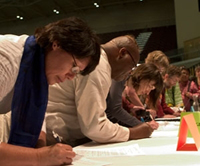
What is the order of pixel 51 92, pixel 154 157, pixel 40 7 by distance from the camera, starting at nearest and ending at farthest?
pixel 154 157 < pixel 51 92 < pixel 40 7

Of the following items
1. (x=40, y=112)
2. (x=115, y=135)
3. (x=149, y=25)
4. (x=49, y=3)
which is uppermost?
(x=49, y=3)

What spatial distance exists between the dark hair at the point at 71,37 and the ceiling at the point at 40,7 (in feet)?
26.5

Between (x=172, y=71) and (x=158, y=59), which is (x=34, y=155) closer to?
(x=158, y=59)

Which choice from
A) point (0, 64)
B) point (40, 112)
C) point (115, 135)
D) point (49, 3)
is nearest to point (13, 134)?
point (40, 112)

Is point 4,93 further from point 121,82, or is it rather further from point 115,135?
point 121,82

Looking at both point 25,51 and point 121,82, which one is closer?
point 25,51

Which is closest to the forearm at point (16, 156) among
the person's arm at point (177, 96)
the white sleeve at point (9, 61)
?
the white sleeve at point (9, 61)

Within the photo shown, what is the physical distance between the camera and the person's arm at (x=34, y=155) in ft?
2.53

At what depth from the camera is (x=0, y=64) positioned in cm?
78

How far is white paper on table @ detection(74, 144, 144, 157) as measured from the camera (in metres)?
1.08

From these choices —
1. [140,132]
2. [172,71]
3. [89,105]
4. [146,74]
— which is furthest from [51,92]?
[172,71]

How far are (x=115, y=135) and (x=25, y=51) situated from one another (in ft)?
2.03

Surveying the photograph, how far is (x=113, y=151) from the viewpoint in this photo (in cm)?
114

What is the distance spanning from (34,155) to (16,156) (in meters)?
0.06
